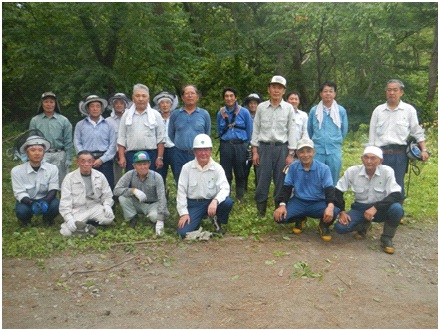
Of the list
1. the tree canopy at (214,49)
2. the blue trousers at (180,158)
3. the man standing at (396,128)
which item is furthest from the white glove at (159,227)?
the tree canopy at (214,49)

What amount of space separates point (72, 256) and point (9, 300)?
105cm

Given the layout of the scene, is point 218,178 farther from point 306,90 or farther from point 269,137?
point 306,90

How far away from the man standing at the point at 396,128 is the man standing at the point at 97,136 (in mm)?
3768

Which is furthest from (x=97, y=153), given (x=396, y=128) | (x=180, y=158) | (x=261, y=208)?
(x=396, y=128)

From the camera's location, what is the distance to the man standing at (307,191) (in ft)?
18.2

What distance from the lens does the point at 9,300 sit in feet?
13.3

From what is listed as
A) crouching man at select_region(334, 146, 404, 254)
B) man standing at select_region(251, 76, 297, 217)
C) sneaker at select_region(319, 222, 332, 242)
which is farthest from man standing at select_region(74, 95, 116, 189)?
crouching man at select_region(334, 146, 404, 254)

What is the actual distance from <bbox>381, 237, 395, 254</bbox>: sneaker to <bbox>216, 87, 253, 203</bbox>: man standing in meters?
2.54

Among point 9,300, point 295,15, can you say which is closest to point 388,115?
point 9,300

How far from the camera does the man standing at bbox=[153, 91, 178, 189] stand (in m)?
6.55

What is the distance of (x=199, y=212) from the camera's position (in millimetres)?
5719

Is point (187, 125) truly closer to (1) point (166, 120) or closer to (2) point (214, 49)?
(1) point (166, 120)

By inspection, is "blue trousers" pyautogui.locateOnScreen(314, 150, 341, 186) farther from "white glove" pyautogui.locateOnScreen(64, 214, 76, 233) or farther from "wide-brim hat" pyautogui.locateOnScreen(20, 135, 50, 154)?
"wide-brim hat" pyautogui.locateOnScreen(20, 135, 50, 154)

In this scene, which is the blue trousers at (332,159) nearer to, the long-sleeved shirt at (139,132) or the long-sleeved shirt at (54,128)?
the long-sleeved shirt at (139,132)
